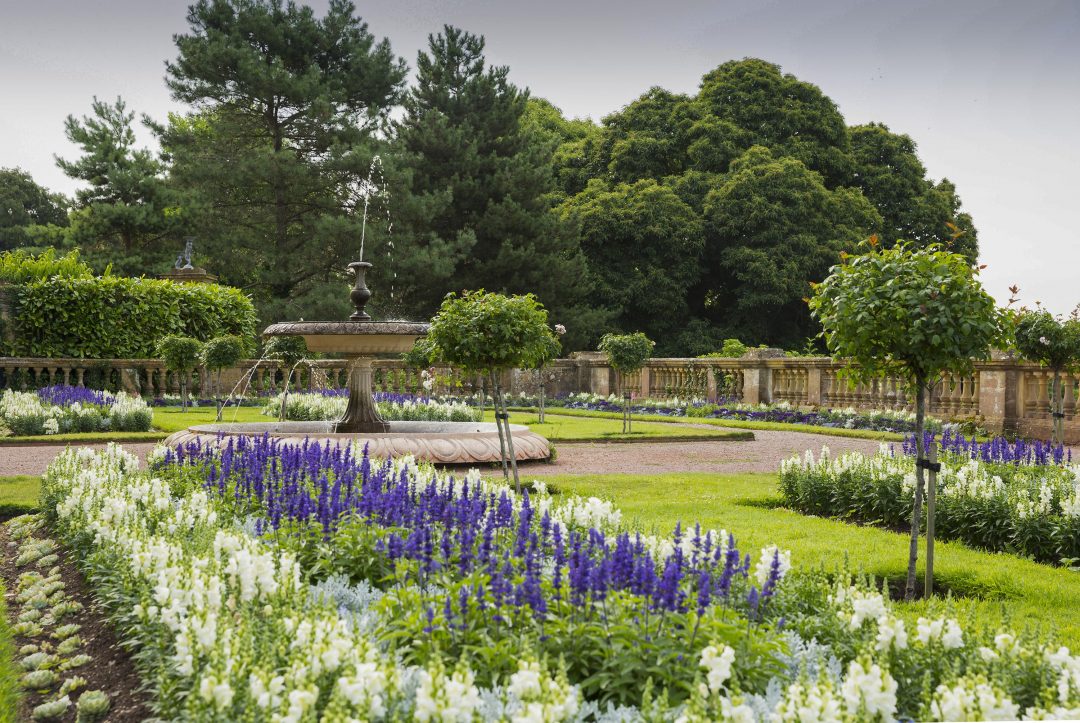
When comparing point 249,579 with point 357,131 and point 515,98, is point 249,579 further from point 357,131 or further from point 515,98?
point 515,98

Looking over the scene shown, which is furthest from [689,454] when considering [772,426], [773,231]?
[773,231]

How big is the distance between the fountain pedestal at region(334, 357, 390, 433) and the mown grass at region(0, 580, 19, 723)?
23.6 feet

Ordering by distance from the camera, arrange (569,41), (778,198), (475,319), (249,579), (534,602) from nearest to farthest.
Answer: (534,602), (249,579), (569,41), (475,319), (778,198)

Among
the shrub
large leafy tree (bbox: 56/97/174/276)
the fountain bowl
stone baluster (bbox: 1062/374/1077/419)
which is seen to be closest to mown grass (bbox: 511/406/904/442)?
stone baluster (bbox: 1062/374/1077/419)

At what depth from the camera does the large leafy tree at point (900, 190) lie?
38094mm

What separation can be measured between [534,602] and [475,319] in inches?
196

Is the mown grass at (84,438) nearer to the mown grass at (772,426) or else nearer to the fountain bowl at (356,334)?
the fountain bowl at (356,334)

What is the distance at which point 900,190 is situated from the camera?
38.2m

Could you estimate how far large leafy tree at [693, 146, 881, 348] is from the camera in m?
33.3

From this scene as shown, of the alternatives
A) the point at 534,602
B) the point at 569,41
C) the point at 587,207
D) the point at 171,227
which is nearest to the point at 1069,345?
the point at 569,41

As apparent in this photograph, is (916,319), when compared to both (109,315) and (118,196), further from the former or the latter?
(118,196)

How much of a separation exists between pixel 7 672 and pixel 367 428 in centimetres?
829

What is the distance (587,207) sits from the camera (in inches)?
1422

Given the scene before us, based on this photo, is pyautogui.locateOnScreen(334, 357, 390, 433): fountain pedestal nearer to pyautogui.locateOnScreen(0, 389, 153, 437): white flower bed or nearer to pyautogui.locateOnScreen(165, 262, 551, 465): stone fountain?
pyautogui.locateOnScreen(165, 262, 551, 465): stone fountain
